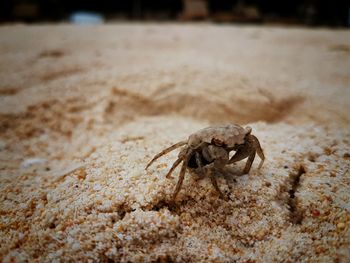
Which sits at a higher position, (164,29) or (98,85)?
(164,29)

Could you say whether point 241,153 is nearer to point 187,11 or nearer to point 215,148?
point 215,148

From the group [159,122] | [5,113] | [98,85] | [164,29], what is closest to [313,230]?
[159,122]

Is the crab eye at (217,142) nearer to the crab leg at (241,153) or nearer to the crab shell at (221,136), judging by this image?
the crab shell at (221,136)

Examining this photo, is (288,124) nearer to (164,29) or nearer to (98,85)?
(98,85)

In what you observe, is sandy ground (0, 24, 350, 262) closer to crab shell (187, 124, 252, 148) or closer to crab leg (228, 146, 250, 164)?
crab leg (228, 146, 250, 164)

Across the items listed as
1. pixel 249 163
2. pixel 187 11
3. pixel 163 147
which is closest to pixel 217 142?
pixel 249 163

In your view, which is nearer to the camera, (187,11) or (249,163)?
(249,163)
